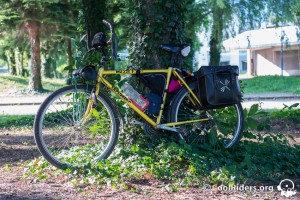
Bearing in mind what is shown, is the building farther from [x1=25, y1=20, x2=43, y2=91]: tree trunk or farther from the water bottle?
the water bottle

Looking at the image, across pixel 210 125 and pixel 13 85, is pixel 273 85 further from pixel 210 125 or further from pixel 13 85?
pixel 210 125

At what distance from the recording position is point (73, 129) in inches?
195

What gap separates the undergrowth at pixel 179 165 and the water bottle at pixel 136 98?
0.41 meters

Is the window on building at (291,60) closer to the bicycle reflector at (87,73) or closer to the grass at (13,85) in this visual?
the grass at (13,85)

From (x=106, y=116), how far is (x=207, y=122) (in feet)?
3.77

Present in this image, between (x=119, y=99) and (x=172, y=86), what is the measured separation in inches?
26.3

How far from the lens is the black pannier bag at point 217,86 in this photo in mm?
5102

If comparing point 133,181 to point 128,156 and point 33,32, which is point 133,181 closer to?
point 128,156

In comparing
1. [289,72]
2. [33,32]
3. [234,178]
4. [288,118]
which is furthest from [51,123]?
[289,72]

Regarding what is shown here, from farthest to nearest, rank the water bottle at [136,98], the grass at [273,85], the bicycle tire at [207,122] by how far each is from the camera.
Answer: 1. the grass at [273,85]
2. the bicycle tire at [207,122]
3. the water bottle at [136,98]

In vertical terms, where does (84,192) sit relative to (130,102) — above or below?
below

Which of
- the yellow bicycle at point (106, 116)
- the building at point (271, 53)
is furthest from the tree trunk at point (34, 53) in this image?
the yellow bicycle at point (106, 116)

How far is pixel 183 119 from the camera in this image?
5.35 m

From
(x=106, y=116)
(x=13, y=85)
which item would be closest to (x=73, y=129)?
(x=106, y=116)
